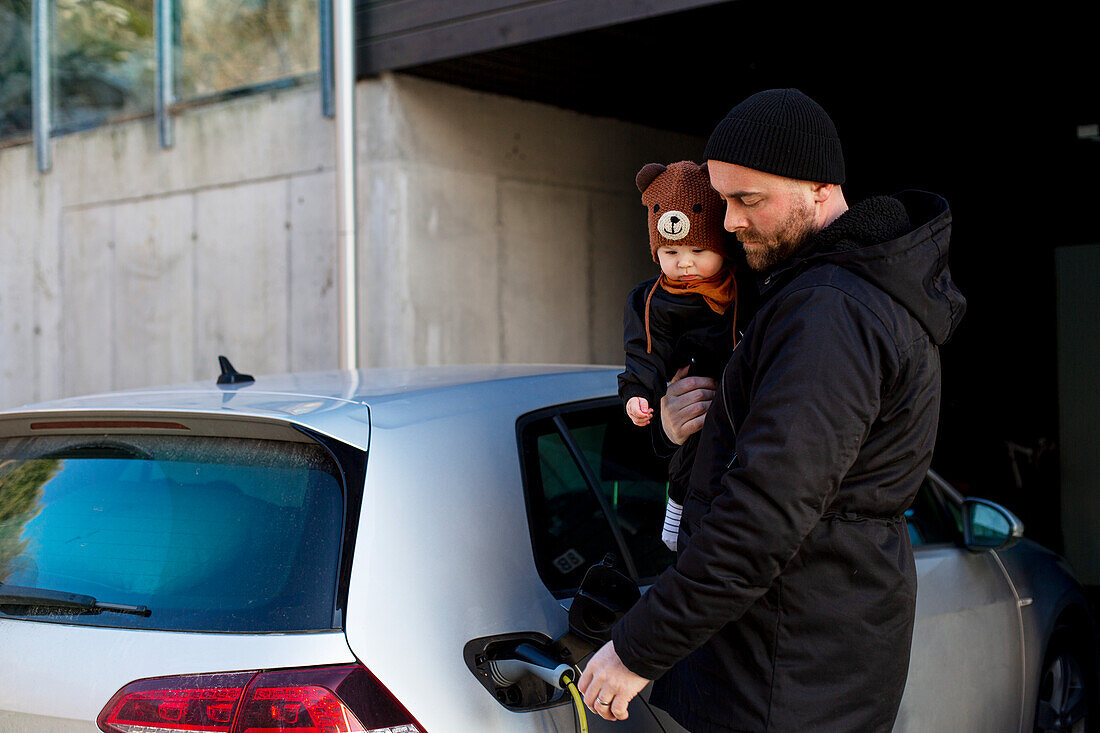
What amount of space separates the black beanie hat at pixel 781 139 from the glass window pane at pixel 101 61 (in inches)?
302

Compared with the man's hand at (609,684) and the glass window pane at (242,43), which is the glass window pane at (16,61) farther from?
the man's hand at (609,684)

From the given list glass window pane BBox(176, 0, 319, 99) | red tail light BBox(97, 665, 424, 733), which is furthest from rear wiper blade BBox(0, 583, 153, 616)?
glass window pane BBox(176, 0, 319, 99)

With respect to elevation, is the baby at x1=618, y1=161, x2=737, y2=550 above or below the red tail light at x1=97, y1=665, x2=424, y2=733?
above

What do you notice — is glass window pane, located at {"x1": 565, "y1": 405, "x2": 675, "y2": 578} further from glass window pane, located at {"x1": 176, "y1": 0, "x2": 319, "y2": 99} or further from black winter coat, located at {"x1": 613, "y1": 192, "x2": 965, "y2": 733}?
glass window pane, located at {"x1": 176, "y1": 0, "x2": 319, "y2": 99}

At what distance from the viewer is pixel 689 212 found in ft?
7.47

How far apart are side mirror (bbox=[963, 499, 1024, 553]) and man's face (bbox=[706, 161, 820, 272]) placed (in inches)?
66.6

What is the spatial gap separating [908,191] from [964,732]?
1.70 meters

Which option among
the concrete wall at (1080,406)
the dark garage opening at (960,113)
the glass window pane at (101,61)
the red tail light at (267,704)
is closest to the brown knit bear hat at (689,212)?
the red tail light at (267,704)

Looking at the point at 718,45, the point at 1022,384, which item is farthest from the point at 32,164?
the point at 1022,384

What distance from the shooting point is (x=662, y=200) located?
7.63 ft

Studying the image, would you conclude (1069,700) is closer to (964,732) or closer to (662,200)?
(964,732)

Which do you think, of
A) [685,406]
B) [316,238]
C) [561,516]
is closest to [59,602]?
[561,516]

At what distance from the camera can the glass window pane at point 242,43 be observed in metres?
7.68

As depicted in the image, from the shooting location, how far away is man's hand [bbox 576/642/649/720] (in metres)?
1.80
